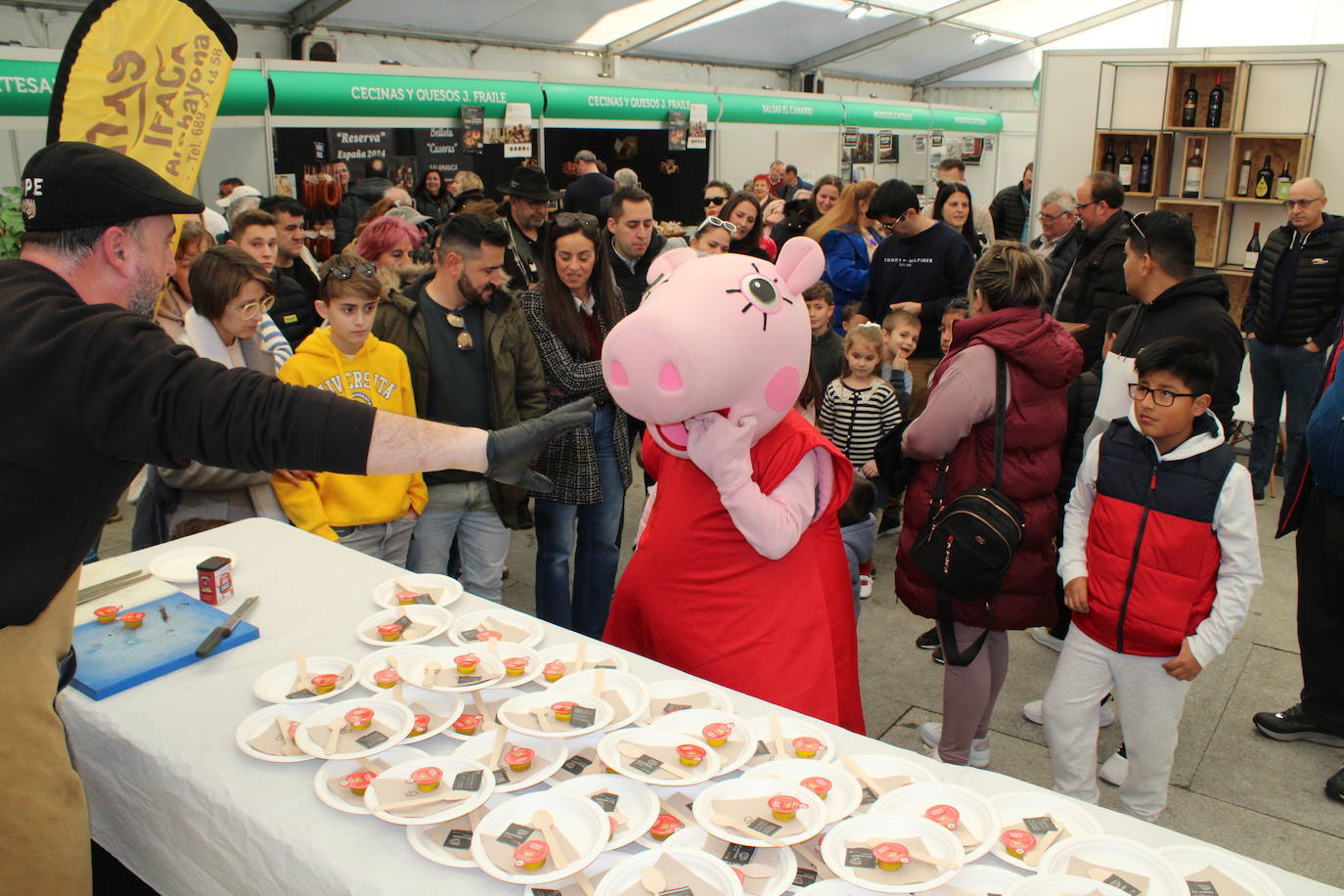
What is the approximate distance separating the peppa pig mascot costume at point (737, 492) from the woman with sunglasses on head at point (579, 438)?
0.99 m

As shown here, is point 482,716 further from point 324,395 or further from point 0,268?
point 0,268

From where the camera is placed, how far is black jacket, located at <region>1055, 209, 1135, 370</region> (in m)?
4.46

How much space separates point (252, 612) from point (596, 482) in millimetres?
1376

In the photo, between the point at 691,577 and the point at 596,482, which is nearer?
the point at 691,577

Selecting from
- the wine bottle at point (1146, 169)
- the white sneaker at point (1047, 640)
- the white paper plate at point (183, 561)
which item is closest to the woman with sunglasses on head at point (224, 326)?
the white paper plate at point (183, 561)

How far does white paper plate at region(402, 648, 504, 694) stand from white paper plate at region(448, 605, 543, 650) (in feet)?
0.15

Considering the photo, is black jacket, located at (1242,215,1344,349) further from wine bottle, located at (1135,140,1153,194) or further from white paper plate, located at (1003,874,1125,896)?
white paper plate, located at (1003,874,1125,896)

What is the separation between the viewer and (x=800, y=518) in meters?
2.17

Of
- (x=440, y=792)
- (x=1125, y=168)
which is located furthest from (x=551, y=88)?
(x=440, y=792)

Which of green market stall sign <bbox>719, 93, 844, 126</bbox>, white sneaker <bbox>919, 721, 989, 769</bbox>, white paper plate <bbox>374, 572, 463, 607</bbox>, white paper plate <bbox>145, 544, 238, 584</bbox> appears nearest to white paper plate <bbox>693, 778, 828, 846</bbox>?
white paper plate <bbox>374, 572, 463, 607</bbox>

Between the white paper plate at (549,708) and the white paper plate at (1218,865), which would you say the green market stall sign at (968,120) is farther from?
the white paper plate at (1218,865)

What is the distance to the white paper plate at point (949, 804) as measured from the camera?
1.48 meters

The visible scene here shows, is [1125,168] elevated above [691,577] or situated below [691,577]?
above

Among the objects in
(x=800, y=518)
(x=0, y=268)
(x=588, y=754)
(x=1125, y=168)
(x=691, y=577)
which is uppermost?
(x=1125, y=168)
